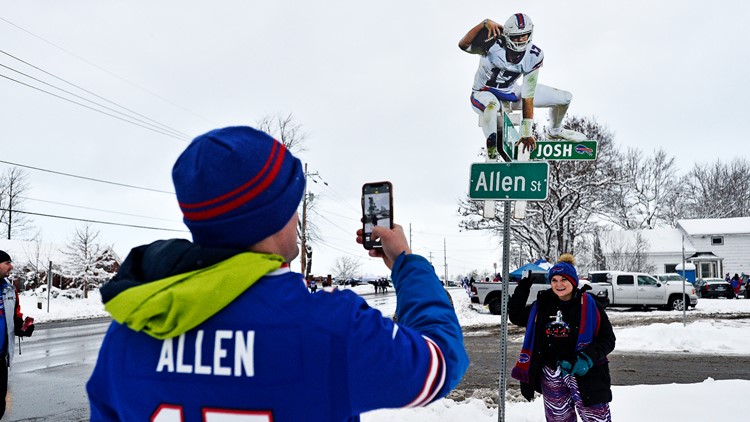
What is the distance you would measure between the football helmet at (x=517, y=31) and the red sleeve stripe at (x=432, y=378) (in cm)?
927

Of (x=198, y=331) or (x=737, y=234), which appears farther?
(x=737, y=234)

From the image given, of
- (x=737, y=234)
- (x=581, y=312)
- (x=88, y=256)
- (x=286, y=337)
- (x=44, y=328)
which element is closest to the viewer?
(x=286, y=337)

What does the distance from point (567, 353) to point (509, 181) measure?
56.7 inches

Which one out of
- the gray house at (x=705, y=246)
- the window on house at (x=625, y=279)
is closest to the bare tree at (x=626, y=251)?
the gray house at (x=705, y=246)

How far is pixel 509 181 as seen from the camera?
4.61 meters

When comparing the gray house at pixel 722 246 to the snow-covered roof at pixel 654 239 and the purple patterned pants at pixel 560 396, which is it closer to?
the snow-covered roof at pixel 654 239

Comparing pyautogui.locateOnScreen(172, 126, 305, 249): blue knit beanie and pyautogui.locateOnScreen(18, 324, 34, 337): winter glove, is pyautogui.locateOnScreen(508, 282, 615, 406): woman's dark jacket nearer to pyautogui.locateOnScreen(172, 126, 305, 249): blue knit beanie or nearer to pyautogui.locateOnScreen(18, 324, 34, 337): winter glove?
pyautogui.locateOnScreen(172, 126, 305, 249): blue knit beanie

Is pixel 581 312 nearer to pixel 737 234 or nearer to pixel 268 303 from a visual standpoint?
pixel 268 303

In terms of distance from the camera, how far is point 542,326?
442cm

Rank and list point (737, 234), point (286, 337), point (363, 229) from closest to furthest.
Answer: point (286, 337) < point (363, 229) < point (737, 234)

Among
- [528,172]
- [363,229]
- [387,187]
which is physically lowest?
[363,229]

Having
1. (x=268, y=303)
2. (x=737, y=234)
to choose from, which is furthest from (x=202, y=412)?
(x=737, y=234)

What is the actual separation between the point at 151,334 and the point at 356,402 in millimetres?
459

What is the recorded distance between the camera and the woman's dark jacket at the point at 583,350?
4.10m
